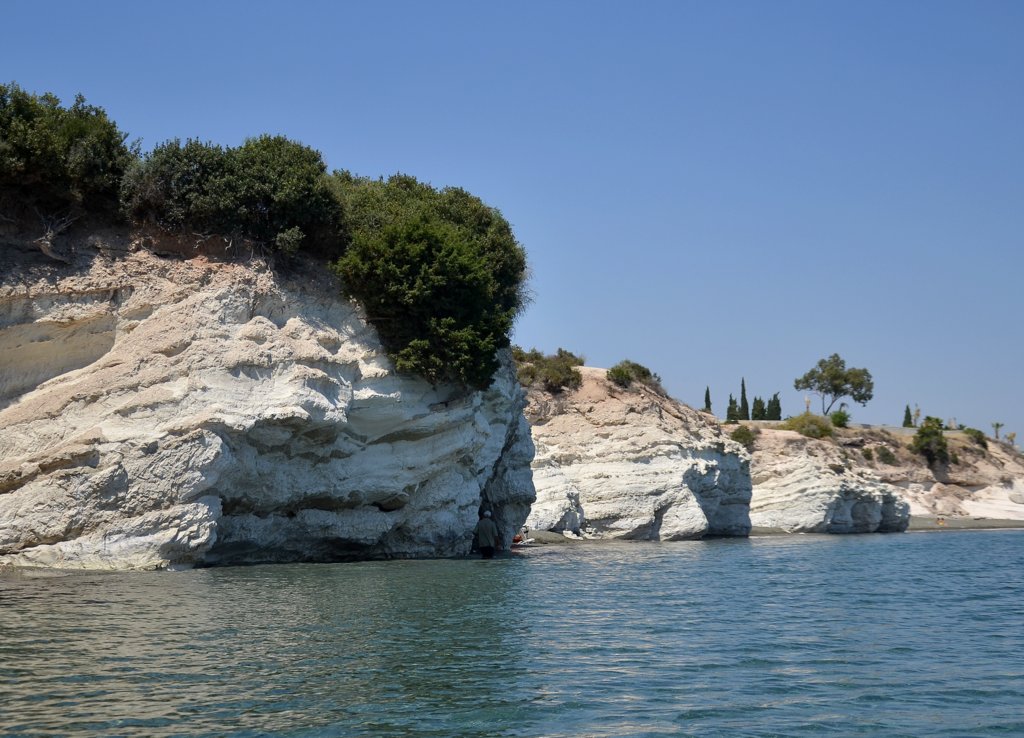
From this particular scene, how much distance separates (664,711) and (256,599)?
1015 cm

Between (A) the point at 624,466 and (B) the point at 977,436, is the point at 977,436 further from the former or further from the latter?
(A) the point at 624,466

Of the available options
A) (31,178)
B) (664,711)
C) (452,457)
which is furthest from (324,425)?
(664,711)

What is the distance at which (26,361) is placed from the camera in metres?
25.9

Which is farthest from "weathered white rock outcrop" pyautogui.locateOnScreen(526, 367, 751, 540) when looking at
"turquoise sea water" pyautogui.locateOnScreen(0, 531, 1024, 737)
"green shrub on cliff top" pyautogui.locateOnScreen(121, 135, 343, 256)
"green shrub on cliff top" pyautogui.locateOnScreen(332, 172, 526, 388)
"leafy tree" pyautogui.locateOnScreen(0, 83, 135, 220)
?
"leafy tree" pyautogui.locateOnScreen(0, 83, 135, 220)

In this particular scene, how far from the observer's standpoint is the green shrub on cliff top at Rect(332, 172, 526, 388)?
29.5 meters

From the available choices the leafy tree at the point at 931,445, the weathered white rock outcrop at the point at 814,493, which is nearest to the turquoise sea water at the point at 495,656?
the weathered white rock outcrop at the point at 814,493

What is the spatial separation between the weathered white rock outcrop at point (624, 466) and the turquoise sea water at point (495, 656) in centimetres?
2248

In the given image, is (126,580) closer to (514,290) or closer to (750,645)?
(750,645)

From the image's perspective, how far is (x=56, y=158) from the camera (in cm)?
2688

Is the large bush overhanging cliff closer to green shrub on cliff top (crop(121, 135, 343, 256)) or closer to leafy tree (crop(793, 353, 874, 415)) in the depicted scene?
green shrub on cliff top (crop(121, 135, 343, 256))

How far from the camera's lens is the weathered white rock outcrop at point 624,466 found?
47656mm

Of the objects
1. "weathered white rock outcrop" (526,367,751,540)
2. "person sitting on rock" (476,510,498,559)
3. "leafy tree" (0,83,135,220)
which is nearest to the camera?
"leafy tree" (0,83,135,220)

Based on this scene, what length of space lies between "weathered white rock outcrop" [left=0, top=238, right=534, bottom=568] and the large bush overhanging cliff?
1055 mm

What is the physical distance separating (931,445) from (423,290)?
228 feet
